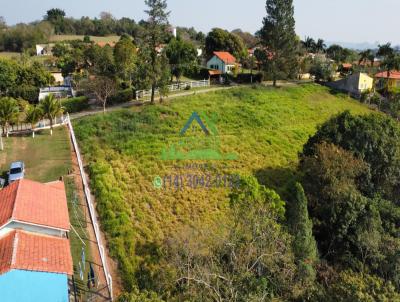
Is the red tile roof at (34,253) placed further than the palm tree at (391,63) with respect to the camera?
No

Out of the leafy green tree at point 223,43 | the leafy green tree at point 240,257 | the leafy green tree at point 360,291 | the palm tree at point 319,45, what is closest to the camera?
the leafy green tree at point 360,291

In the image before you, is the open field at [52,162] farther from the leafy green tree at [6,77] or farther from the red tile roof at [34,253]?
the leafy green tree at [6,77]

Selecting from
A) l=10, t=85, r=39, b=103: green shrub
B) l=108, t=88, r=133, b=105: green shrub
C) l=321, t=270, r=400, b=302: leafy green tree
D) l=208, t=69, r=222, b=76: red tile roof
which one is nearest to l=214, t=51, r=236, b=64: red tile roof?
l=208, t=69, r=222, b=76: red tile roof

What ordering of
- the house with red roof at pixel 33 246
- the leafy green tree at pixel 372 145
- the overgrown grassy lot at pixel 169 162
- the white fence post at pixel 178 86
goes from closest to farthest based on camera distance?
1. the house with red roof at pixel 33 246
2. the overgrown grassy lot at pixel 169 162
3. the leafy green tree at pixel 372 145
4. the white fence post at pixel 178 86

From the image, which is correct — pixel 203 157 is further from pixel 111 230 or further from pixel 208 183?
pixel 111 230

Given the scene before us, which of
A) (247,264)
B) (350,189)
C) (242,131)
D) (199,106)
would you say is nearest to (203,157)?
(242,131)

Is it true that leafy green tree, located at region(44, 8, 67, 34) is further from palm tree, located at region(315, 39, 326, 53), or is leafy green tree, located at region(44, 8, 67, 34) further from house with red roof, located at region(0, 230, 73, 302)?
house with red roof, located at region(0, 230, 73, 302)

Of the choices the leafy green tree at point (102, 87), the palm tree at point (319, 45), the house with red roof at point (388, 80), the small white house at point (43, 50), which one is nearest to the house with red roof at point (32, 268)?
the leafy green tree at point (102, 87)
